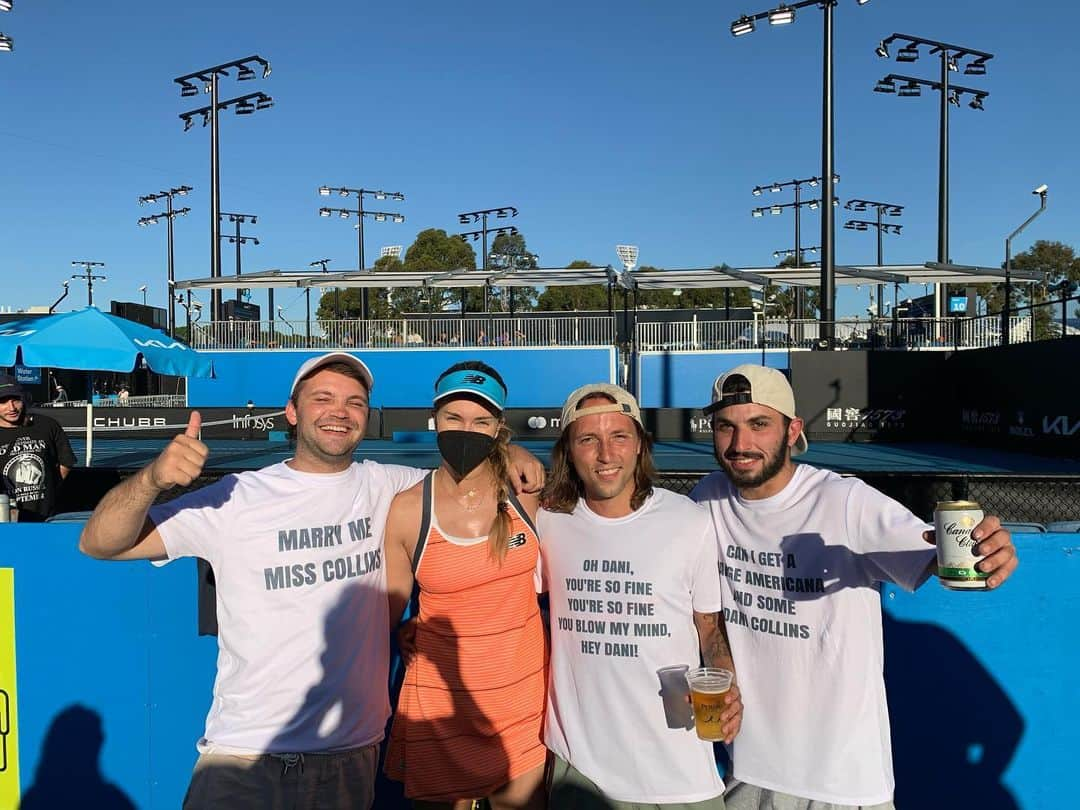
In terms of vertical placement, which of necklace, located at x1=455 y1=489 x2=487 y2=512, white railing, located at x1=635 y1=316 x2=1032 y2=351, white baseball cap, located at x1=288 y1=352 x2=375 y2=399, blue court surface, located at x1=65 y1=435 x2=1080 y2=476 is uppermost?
white railing, located at x1=635 y1=316 x2=1032 y2=351

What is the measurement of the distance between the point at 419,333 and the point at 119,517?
3356 cm

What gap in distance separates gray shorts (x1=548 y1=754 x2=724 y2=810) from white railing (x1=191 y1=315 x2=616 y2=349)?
104 feet

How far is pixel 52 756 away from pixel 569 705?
2.72 meters

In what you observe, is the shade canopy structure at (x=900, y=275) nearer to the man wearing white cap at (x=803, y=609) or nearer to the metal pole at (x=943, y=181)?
the metal pole at (x=943, y=181)

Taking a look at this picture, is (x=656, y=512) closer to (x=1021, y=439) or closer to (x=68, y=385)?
(x=1021, y=439)

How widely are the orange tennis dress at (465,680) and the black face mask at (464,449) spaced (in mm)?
234

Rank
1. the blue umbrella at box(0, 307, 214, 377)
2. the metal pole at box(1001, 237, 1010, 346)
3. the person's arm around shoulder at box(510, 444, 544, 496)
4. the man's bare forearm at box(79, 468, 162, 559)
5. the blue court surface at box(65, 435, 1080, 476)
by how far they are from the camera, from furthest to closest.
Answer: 1. the metal pole at box(1001, 237, 1010, 346)
2. the blue court surface at box(65, 435, 1080, 476)
3. the blue umbrella at box(0, 307, 214, 377)
4. the person's arm around shoulder at box(510, 444, 544, 496)
5. the man's bare forearm at box(79, 468, 162, 559)

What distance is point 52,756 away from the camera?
366cm

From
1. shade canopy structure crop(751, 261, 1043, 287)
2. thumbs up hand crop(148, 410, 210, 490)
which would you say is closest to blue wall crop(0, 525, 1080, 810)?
thumbs up hand crop(148, 410, 210, 490)

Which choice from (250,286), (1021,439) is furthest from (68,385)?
(1021,439)

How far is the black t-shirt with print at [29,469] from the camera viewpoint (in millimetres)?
6250

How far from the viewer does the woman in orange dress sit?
2678 millimetres

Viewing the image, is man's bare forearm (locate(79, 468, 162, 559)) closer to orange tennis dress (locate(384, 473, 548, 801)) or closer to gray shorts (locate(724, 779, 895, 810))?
orange tennis dress (locate(384, 473, 548, 801))

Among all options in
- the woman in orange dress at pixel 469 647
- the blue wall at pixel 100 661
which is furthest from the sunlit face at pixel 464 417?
the blue wall at pixel 100 661
